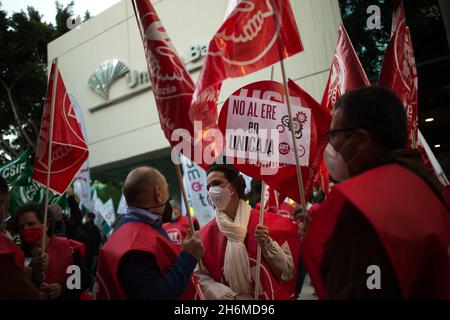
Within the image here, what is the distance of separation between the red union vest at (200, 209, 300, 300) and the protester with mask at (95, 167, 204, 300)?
1.99 ft

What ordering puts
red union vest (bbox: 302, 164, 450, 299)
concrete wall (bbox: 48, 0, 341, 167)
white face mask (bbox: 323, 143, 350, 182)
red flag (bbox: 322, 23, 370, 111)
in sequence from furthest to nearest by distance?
concrete wall (bbox: 48, 0, 341, 167) < red flag (bbox: 322, 23, 370, 111) < white face mask (bbox: 323, 143, 350, 182) < red union vest (bbox: 302, 164, 450, 299)

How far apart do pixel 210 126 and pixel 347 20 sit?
747cm

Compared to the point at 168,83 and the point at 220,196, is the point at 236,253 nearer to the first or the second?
the point at 220,196

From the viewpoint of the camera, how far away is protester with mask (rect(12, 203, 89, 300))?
323 cm

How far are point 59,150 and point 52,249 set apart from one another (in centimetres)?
89

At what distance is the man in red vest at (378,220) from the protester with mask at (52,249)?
8.33ft

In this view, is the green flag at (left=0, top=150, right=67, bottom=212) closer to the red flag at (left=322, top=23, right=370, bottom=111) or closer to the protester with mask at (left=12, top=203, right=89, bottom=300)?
the protester with mask at (left=12, top=203, right=89, bottom=300)

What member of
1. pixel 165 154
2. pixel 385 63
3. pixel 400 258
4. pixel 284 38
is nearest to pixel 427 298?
pixel 400 258

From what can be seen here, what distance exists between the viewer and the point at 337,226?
1.37m

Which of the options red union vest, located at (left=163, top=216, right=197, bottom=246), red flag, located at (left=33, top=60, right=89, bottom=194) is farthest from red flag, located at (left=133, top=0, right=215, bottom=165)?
red union vest, located at (left=163, top=216, right=197, bottom=246)

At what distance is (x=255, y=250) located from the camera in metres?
2.85

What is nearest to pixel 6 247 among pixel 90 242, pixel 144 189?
pixel 144 189

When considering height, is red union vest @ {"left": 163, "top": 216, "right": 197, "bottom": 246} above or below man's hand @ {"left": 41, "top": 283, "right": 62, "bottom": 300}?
below
